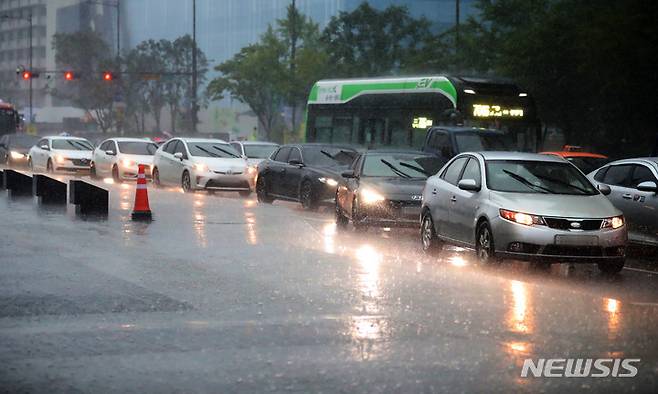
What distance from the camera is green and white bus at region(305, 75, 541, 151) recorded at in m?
30.8

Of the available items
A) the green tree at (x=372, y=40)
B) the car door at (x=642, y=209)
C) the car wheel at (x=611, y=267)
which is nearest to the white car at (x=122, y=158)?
the car door at (x=642, y=209)

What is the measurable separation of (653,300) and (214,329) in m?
4.98

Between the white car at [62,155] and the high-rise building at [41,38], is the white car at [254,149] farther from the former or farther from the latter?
the high-rise building at [41,38]

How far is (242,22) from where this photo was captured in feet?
412

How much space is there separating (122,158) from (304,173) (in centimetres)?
1299

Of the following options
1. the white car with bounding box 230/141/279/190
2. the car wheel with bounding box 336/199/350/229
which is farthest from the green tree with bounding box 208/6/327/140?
the car wheel with bounding box 336/199/350/229

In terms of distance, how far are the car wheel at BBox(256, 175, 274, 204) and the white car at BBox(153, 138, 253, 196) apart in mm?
3204

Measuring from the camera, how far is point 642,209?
57.3ft

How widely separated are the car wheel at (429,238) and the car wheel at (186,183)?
1638cm

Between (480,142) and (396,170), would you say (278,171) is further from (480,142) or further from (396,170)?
(396,170)

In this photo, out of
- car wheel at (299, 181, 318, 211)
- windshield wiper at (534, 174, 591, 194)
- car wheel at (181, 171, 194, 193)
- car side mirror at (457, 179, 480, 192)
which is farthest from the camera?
car wheel at (181, 171, 194, 193)

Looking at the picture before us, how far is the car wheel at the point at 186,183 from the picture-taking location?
33.3 metres

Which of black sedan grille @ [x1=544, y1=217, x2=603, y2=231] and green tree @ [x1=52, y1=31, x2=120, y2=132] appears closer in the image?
black sedan grille @ [x1=544, y1=217, x2=603, y2=231]

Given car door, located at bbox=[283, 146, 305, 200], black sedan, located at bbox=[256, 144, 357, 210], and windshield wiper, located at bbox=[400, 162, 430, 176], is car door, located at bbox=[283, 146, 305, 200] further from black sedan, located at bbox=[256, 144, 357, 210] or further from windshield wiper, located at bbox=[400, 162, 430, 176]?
windshield wiper, located at bbox=[400, 162, 430, 176]
